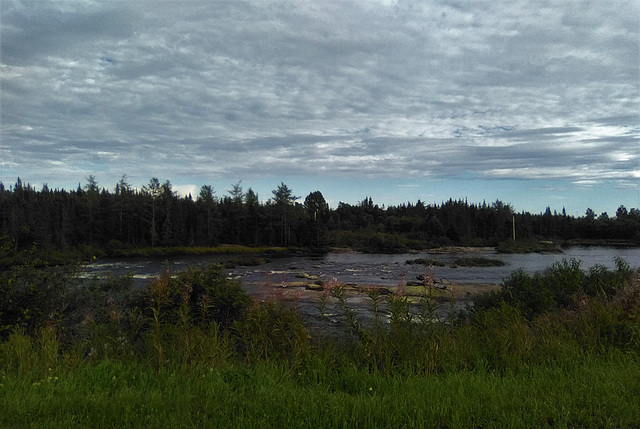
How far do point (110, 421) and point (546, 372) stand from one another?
4.73 metres

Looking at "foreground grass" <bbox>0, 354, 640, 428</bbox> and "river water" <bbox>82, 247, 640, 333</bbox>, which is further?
"river water" <bbox>82, 247, 640, 333</bbox>

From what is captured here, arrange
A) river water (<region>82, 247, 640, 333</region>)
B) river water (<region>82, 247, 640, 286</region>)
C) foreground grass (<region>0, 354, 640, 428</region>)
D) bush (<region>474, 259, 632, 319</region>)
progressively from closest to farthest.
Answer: foreground grass (<region>0, 354, 640, 428</region>), river water (<region>82, 247, 640, 333</region>), bush (<region>474, 259, 632, 319</region>), river water (<region>82, 247, 640, 286</region>)

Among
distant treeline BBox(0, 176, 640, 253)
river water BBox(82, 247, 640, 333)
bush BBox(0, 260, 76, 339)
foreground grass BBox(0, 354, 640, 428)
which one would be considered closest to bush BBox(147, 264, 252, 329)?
river water BBox(82, 247, 640, 333)

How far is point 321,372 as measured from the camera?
5.43m

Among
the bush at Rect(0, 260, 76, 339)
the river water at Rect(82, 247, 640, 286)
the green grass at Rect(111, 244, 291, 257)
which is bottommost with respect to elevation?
the river water at Rect(82, 247, 640, 286)

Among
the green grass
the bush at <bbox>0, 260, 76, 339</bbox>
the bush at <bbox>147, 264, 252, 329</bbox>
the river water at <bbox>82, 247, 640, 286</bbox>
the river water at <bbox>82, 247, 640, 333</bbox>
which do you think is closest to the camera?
the bush at <bbox>0, 260, 76, 339</bbox>

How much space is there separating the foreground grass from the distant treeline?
2342 inches

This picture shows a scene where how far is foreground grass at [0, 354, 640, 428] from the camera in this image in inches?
156

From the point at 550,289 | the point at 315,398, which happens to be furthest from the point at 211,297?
the point at 550,289

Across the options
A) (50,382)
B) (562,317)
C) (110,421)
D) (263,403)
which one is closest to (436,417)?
(263,403)

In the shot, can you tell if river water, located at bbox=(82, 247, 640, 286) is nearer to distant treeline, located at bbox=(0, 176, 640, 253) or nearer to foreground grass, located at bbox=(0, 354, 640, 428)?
foreground grass, located at bbox=(0, 354, 640, 428)

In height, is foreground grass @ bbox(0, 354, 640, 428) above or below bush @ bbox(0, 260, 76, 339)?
below

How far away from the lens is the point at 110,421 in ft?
13.2

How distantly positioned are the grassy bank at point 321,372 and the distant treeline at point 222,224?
191ft
